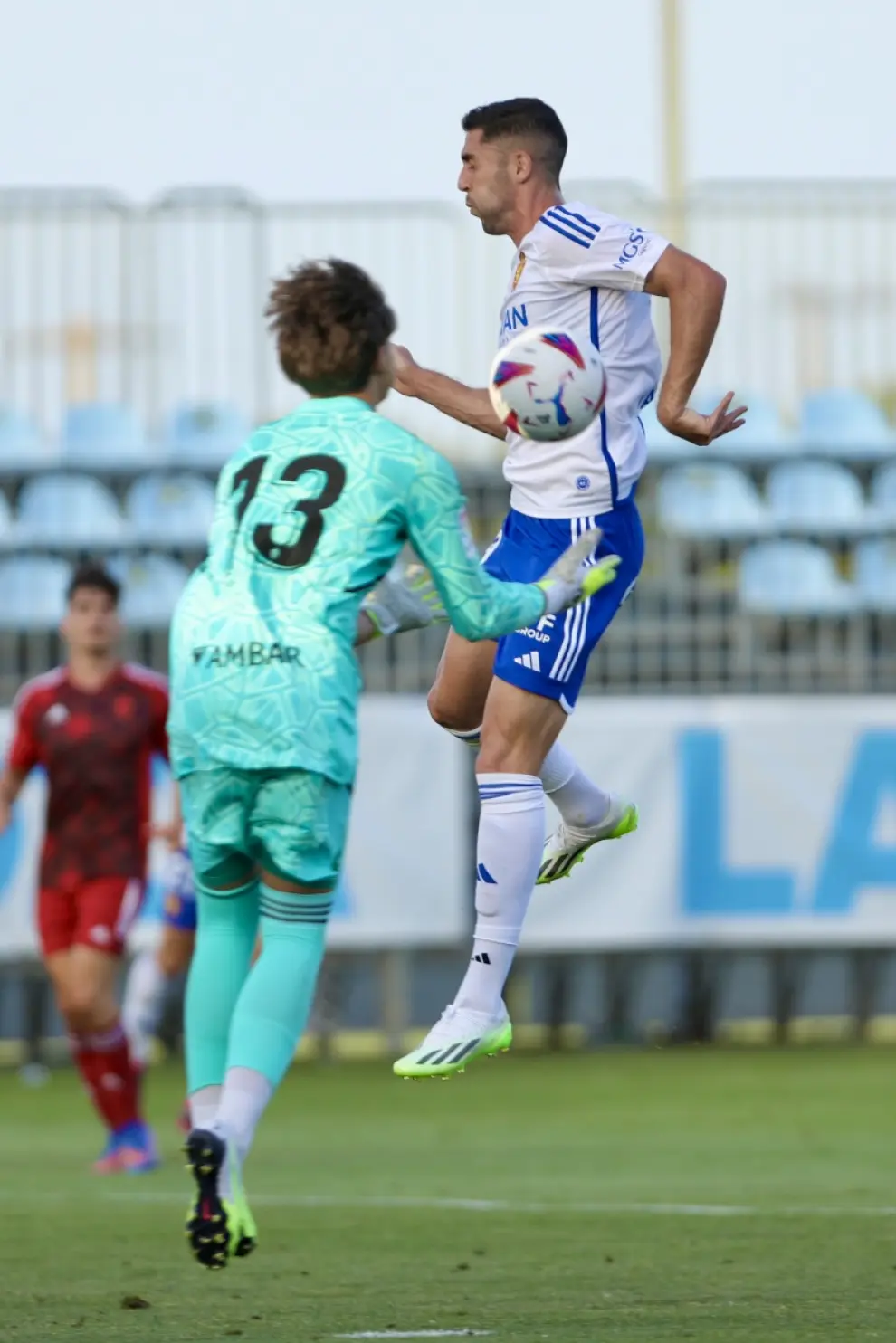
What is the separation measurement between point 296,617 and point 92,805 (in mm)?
5680

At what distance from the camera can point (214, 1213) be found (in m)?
5.18

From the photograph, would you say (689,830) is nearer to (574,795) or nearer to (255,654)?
(574,795)

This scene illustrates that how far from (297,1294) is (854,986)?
9510mm

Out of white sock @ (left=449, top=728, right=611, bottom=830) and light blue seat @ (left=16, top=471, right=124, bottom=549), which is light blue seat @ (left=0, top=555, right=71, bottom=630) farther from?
white sock @ (left=449, top=728, right=611, bottom=830)

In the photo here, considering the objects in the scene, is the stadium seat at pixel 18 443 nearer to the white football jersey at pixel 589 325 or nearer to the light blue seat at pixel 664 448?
the light blue seat at pixel 664 448

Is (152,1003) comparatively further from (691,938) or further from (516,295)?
(516,295)

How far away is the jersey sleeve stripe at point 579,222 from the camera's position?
6340 mm

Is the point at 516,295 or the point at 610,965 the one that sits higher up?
the point at 516,295

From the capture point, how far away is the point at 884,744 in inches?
565

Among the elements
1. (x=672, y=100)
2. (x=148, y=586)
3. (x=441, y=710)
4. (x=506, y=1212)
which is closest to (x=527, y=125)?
(x=441, y=710)

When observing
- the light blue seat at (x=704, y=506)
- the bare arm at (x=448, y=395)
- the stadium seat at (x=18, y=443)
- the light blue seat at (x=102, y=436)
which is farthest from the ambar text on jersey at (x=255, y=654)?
the light blue seat at (x=704, y=506)

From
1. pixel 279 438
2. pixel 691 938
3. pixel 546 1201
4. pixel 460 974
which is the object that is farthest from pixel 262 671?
pixel 460 974

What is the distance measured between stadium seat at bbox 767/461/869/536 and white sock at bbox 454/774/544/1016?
9.33 metres

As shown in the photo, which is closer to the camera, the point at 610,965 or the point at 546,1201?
the point at 546,1201
